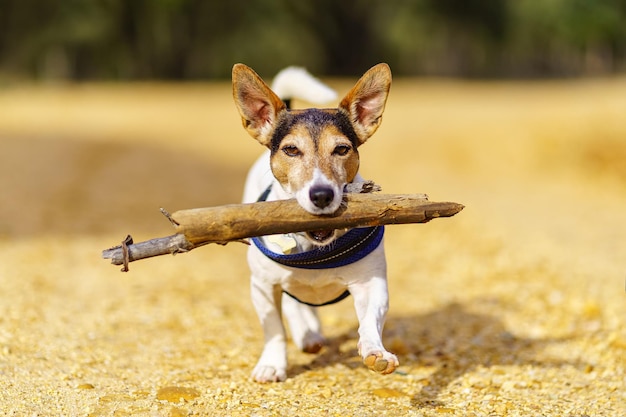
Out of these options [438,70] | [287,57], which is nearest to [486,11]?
[438,70]

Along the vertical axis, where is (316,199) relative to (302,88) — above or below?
below

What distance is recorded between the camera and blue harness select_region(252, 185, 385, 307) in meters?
4.20

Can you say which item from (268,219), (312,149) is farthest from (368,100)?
(268,219)

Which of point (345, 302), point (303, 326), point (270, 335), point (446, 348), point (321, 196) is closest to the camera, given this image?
point (321, 196)

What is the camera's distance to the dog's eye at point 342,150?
163 inches

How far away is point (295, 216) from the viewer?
3.82 meters

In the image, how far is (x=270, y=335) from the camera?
16.0ft

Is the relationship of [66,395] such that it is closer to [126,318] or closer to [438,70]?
[126,318]

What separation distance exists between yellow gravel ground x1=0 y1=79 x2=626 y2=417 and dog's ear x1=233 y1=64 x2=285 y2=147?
1.50 m

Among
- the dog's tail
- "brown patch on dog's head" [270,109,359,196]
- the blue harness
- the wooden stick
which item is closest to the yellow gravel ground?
the blue harness

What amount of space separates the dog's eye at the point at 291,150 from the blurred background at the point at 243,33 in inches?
1134

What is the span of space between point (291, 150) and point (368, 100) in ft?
2.04

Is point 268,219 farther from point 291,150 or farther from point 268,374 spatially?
point 268,374

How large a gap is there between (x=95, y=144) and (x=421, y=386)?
13.0 m
